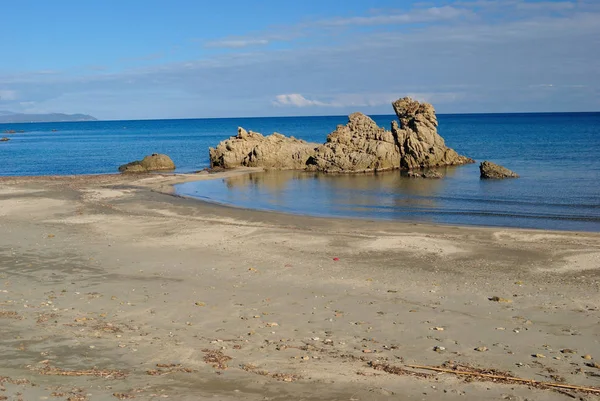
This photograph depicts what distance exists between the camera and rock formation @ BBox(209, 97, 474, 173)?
54094 mm

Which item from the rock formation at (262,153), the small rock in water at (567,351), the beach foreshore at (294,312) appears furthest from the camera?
the rock formation at (262,153)

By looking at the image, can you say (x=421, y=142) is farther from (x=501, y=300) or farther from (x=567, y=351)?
(x=567, y=351)

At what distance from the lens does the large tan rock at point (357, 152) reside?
2106 inches

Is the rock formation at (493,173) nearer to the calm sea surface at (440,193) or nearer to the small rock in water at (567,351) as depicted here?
the calm sea surface at (440,193)

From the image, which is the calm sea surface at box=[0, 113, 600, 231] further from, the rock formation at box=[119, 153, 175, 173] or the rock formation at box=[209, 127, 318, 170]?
the rock formation at box=[209, 127, 318, 170]

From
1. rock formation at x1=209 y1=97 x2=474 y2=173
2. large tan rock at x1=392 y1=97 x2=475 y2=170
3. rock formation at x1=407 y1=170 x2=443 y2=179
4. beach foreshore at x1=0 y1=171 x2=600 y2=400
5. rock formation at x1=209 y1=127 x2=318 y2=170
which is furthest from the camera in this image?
rock formation at x1=209 y1=127 x2=318 y2=170

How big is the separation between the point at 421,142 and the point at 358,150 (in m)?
5.95

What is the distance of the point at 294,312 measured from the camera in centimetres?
1351

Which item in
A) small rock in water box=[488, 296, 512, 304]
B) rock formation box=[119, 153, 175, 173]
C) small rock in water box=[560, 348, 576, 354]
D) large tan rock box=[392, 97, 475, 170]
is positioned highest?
large tan rock box=[392, 97, 475, 170]

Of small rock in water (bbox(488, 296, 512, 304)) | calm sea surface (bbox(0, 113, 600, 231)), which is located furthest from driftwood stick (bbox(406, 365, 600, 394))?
calm sea surface (bbox(0, 113, 600, 231))

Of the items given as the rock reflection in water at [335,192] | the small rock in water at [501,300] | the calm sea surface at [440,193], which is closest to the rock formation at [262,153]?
the calm sea surface at [440,193]

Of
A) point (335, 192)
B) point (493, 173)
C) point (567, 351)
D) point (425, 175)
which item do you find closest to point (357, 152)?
point (425, 175)

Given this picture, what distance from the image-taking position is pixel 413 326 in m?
12.5

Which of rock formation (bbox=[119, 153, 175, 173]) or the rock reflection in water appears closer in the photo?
the rock reflection in water
